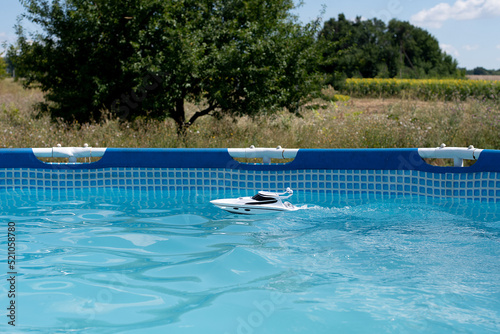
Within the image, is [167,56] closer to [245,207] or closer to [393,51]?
[245,207]

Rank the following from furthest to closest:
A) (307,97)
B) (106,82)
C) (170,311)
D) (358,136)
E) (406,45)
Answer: (406,45) < (307,97) < (106,82) < (358,136) < (170,311)

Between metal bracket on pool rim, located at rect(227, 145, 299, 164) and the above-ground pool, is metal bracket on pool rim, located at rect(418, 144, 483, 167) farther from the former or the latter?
metal bracket on pool rim, located at rect(227, 145, 299, 164)

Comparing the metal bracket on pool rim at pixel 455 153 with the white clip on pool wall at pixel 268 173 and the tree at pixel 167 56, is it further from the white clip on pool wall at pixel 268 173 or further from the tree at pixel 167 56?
the tree at pixel 167 56

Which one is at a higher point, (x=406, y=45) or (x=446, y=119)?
(x=406, y=45)

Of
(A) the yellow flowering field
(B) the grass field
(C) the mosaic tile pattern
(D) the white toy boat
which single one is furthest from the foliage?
(D) the white toy boat

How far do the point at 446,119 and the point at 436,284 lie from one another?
233 inches

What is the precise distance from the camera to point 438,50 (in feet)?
163

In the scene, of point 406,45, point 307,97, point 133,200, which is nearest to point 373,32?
point 406,45

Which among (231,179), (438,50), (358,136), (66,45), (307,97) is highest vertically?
(438,50)

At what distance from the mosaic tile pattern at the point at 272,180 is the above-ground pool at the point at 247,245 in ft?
0.04

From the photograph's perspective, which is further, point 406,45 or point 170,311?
point 406,45

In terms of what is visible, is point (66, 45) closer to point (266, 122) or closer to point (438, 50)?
point (266, 122)

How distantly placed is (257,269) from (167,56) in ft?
21.4

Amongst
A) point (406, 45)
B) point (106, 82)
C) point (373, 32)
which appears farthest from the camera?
point (406, 45)
